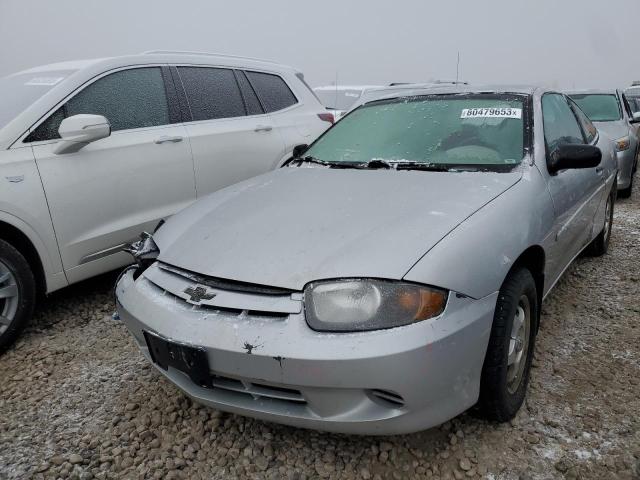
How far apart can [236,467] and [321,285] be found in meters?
0.82

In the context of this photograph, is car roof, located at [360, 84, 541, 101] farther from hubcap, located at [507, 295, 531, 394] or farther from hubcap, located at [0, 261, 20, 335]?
hubcap, located at [0, 261, 20, 335]

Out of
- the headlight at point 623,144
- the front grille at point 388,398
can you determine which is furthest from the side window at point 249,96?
the headlight at point 623,144

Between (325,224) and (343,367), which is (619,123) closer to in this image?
(325,224)

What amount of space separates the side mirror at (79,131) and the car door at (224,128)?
79 centimetres

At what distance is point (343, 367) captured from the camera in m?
1.56

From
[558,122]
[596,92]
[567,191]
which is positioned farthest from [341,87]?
[567,191]

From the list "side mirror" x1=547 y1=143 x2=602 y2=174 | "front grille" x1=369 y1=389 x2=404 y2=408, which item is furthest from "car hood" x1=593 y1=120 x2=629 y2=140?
"front grille" x1=369 y1=389 x2=404 y2=408

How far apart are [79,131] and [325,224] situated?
67.2 inches

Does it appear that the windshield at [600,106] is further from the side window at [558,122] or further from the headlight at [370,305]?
the headlight at [370,305]

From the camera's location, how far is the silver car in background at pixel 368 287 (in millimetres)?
1618

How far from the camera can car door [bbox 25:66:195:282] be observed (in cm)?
293

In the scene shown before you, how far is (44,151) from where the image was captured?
2871 mm

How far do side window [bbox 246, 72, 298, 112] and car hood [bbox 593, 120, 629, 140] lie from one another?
13.2 ft

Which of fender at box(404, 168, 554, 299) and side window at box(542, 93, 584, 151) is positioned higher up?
side window at box(542, 93, 584, 151)
